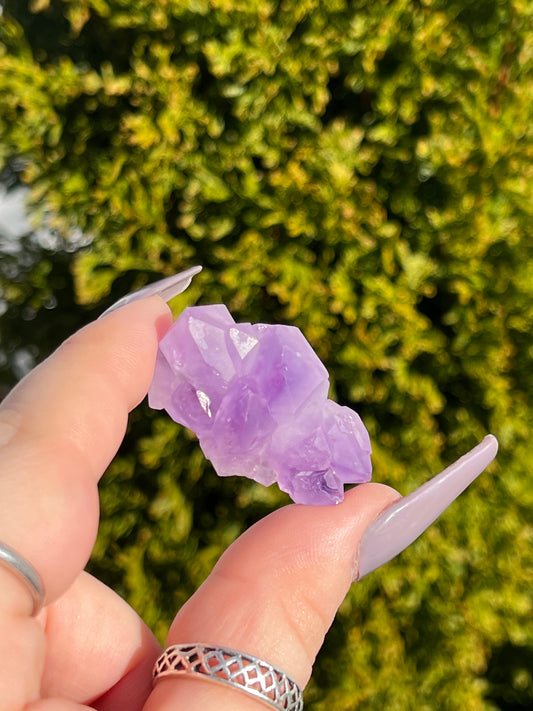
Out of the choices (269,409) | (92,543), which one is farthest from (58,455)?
(269,409)

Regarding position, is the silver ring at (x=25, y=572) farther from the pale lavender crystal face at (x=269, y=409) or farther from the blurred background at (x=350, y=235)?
the blurred background at (x=350, y=235)

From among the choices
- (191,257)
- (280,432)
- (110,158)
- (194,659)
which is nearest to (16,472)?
(194,659)

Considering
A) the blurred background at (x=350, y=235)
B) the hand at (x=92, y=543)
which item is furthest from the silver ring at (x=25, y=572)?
the blurred background at (x=350, y=235)

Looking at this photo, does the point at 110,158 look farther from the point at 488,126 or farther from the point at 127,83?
the point at 488,126

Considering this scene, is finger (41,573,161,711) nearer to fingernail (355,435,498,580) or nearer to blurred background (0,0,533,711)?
fingernail (355,435,498,580)

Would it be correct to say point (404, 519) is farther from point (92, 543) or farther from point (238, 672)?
point (92, 543)

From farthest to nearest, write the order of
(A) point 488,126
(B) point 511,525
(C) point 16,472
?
(B) point 511,525
(A) point 488,126
(C) point 16,472
